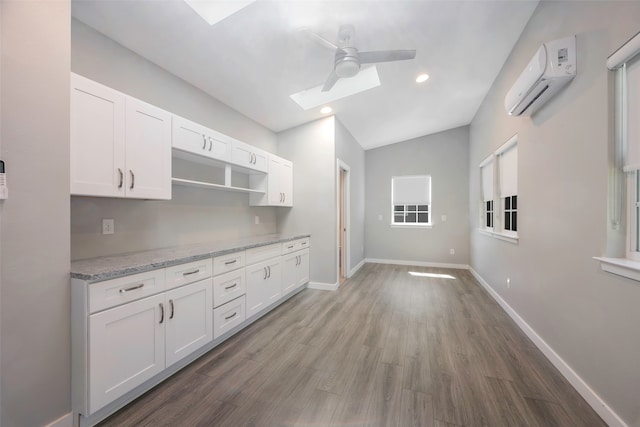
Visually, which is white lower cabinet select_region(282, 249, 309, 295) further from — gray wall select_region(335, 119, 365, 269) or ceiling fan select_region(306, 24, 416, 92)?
ceiling fan select_region(306, 24, 416, 92)

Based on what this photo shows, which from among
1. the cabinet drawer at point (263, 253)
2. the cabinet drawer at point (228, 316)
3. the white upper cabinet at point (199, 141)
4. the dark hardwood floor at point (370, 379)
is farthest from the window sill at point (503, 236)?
the white upper cabinet at point (199, 141)

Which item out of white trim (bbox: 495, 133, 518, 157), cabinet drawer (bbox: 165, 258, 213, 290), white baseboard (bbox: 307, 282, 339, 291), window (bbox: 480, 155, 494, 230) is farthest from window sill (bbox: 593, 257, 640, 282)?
white baseboard (bbox: 307, 282, 339, 291)

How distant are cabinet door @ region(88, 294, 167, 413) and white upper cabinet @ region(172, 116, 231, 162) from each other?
52.2 inches

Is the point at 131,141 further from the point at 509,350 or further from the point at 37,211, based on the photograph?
the point at 509,350

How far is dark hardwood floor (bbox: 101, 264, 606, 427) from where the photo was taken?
1496 mm

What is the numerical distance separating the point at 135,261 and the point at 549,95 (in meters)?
3.44

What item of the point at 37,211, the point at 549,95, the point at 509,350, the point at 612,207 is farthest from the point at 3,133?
the point at 509,350

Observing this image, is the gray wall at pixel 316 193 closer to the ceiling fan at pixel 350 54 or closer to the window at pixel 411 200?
the ceiling fan at pixel 350 54

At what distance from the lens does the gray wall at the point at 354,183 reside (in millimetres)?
4441

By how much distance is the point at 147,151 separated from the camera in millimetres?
1930

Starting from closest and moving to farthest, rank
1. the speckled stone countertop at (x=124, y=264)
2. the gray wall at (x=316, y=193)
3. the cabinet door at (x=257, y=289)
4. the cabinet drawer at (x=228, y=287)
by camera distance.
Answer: the speckled stone countertop at (x=124, y=264) → the cabinet drawer at (x=228, y=287) → the cabinet door at (x=257, y=289) → the gray wall at (x=316, y=193)

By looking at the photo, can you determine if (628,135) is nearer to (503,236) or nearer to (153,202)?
(503,236)

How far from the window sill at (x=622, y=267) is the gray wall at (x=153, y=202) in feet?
10.8

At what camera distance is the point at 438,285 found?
427cm
